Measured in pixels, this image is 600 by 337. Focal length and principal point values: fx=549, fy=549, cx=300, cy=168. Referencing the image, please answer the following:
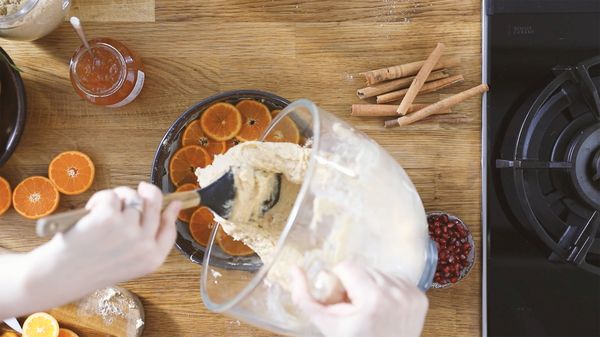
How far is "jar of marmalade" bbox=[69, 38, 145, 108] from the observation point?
1355 millimetres

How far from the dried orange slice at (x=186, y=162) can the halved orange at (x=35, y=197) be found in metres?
0.32

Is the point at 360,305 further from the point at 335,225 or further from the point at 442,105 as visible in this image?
the point at 442,105

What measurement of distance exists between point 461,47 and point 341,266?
0.77 metres

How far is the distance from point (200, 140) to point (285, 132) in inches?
11.3

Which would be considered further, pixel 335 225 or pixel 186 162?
pixel 186 162

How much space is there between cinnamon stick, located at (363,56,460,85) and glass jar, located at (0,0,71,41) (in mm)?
764

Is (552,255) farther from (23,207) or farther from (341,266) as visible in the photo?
(23,207)

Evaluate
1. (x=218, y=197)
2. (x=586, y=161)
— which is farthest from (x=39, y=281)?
(x=586, y=161)

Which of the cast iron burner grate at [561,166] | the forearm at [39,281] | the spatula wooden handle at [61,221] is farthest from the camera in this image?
the cast iron burner grate at [561,166]

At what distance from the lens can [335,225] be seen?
3.02 ft

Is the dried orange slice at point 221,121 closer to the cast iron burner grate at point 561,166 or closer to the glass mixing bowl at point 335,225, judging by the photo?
the glass mixing bowl at point 335,225

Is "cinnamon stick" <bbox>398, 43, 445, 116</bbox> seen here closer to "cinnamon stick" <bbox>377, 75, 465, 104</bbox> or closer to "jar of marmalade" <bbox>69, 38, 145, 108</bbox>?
"cinnamon stick" <bbox>377, 75, 465, 104</bbox>

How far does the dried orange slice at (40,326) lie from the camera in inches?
54.7

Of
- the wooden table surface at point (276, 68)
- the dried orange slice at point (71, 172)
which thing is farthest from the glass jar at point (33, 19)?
the dried orange slice at point (71, 172)
